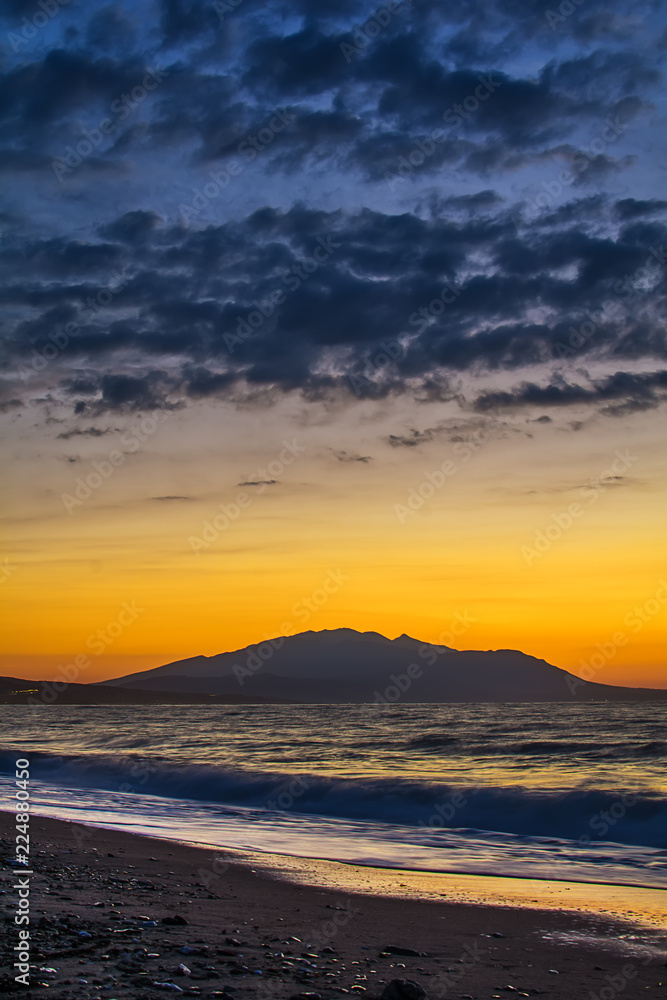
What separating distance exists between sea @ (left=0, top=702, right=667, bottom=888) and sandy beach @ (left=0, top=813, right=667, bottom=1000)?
2853mm

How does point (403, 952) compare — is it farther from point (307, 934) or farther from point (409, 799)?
point (409, 799)

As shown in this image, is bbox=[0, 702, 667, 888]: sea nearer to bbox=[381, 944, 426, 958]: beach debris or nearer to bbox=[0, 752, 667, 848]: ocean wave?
bbox=[0, 752, 667, 848]: ocean wave

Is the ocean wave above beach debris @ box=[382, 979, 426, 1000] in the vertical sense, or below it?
below

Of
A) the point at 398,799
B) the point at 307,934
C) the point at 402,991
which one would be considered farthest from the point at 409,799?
the point at 402,991

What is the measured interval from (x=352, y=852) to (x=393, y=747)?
26479mm

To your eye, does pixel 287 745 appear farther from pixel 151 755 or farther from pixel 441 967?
pixel 441 967

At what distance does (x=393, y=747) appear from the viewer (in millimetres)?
40188

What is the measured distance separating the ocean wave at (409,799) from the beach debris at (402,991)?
12445 millimetres

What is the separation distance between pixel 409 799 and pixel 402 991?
18497mm

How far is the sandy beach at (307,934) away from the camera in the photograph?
5.97 m

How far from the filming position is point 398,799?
22969mm

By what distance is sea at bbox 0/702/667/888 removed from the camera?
48.2ft

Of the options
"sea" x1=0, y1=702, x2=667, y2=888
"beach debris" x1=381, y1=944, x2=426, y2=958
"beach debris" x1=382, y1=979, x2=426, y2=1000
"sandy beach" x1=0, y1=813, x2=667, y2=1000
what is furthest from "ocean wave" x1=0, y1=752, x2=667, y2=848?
"beach debris" x1=382, y1=979, x2=426, y2=1000

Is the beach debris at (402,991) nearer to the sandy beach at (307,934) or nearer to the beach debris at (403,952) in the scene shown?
the sandy beach at (307,934)
